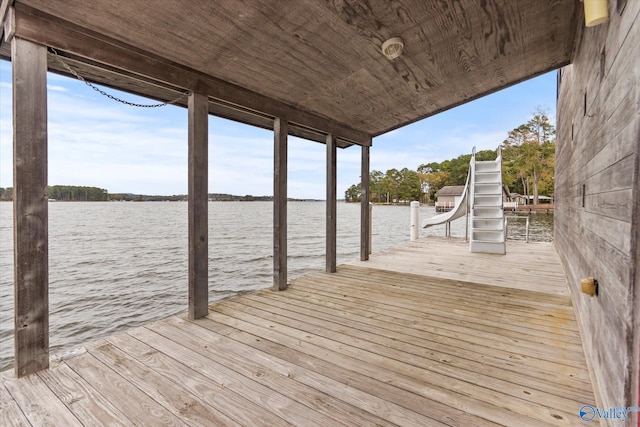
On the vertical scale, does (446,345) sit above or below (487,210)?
below

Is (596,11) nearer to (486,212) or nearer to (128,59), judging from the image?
(128,59)

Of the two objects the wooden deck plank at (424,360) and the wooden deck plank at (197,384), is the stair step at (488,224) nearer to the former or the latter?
the wooden deck plank at (424,360)

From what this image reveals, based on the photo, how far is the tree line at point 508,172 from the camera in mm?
23922

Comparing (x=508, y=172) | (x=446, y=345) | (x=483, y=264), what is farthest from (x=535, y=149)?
(x=446, y=345)

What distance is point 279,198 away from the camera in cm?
325

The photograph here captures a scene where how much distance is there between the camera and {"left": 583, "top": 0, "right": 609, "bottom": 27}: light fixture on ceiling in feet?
3.04

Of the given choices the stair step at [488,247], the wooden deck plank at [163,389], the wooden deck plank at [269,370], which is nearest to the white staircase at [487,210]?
the stair step at [488,247]

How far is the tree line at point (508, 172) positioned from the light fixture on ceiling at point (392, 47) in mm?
8540

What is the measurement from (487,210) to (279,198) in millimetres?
4560

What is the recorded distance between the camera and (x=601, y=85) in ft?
5.04

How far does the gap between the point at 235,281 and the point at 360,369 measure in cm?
424

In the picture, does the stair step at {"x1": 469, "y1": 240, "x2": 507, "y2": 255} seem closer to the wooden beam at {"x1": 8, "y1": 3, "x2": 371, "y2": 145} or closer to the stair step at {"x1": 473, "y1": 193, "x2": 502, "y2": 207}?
the stair step at {"x1": 473, "y1": 193, "x2": 502, "y2": 207}

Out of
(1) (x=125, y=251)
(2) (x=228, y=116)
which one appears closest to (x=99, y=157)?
(1) (x=125, y=251)

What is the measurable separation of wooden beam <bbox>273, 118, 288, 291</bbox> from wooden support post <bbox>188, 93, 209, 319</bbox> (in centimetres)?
86
